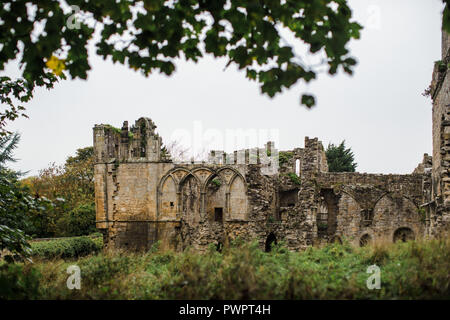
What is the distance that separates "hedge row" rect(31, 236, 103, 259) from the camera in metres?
16.8

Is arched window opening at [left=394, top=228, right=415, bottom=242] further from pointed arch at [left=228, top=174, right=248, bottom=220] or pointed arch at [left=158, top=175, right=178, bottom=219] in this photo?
pointed arch at [left=158, top=175, right=178, bottom=219]

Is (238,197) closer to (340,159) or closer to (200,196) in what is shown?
(200,196)

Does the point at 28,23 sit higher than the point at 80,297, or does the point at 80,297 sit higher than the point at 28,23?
the point at 28,23

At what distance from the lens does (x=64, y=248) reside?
720 inches

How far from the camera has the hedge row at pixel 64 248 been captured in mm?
16812

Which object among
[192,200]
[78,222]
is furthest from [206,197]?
[78,222]

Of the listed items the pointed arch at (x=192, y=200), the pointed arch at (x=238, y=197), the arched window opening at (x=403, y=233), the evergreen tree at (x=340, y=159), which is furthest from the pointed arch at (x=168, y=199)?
the evergreen tree at (x=340, y=159)

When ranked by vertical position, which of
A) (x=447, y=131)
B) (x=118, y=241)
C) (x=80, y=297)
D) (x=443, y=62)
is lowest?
(x=118, y=241)

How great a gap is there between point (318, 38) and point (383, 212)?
69.0 feet

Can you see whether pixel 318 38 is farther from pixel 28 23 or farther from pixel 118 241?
pixel 118 241

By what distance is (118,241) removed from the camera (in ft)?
69.3

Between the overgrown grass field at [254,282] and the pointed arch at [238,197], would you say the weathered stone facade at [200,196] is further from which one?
the overgrown grass field at [254,282]

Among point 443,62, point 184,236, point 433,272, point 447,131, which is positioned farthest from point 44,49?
point 184,236

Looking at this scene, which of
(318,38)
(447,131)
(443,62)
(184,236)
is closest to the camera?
(318,38)
